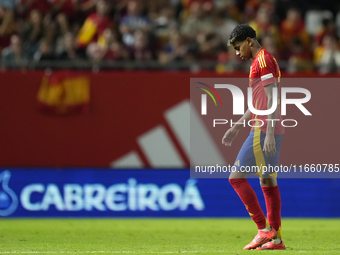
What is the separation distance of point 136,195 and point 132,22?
11.0 feet

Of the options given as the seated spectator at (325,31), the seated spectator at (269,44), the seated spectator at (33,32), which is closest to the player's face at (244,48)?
the seated spectator at (269,44)

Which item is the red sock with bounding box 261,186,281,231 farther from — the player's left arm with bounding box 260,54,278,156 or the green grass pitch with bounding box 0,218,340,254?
the player's left arm with bounding box 260,54,278,156

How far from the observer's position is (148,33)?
10461 mm

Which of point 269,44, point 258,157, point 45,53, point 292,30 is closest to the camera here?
point 258,157

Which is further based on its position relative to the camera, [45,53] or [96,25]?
[96,25]

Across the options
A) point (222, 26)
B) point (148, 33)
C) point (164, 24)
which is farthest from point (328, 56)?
point (148, 33)

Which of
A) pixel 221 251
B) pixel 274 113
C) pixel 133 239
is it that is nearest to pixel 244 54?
pixel 274 113

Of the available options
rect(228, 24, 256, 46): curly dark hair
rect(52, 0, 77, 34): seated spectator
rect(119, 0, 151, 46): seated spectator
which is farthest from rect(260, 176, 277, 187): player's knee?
rect(52, 0, 77, 34): seated spectator

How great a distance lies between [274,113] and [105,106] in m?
5.14

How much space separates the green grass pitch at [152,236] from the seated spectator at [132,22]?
3405 mm

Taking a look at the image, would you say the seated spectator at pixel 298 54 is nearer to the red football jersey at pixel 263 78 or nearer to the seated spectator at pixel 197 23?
the seated spectator at pixel 197 23

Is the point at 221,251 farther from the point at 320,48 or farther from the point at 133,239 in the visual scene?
the point at 320,48

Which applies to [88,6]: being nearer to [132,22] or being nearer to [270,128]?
[132,22]

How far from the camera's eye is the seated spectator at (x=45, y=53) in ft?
32.8
